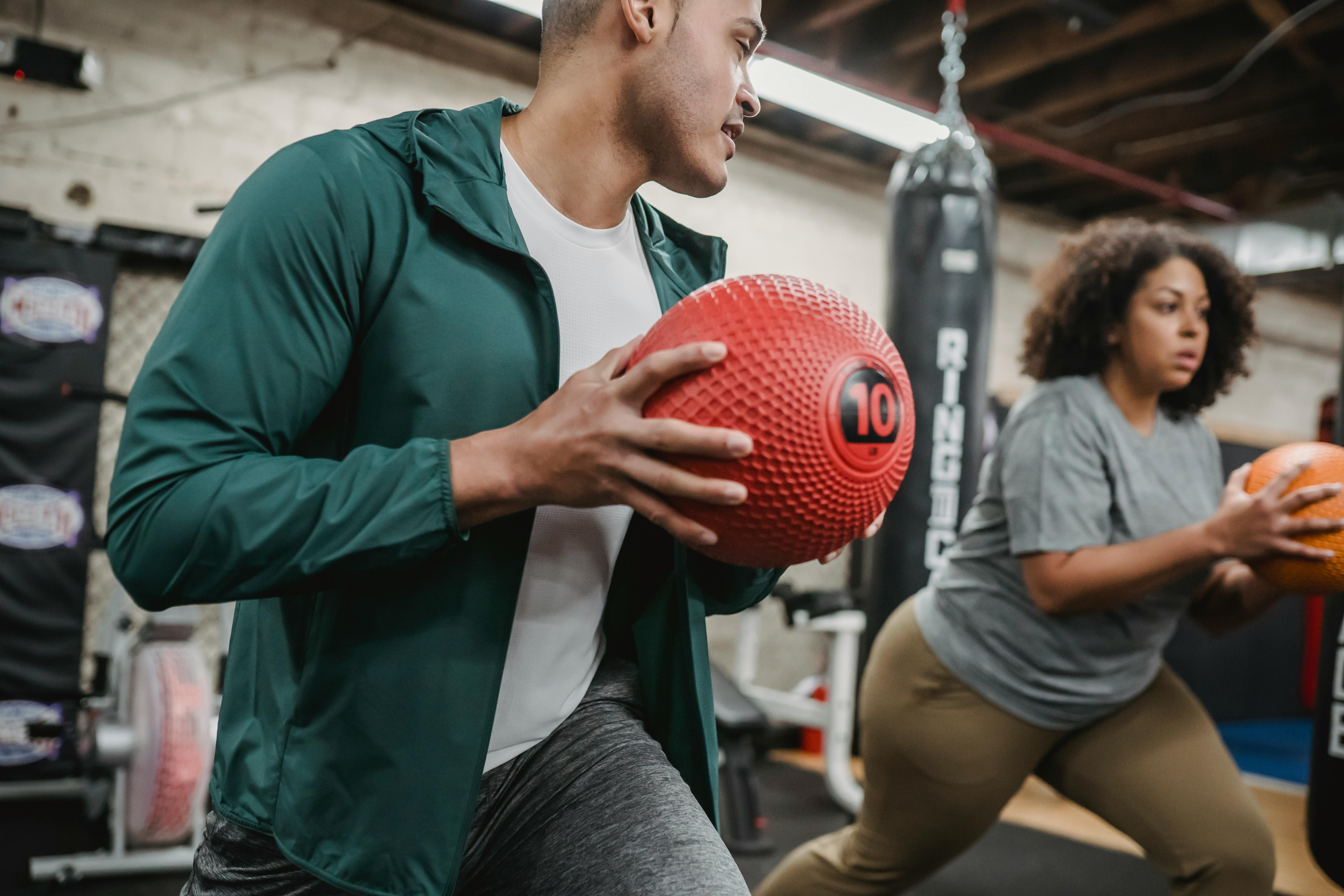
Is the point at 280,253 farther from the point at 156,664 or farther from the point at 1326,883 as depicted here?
the point at 1326,883

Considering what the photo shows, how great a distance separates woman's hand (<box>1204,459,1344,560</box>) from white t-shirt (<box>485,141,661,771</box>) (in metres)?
1.23

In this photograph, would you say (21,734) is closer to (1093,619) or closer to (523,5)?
(523,5)

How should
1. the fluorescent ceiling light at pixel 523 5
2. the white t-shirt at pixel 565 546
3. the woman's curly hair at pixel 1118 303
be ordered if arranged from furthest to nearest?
the fluorescent ceiling light at pixel 523 5
the woman's curly hair at pixel 1118 303
the white t-shirt at pixel 565 546

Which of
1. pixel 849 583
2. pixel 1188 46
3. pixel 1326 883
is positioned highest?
pixel 1188 46

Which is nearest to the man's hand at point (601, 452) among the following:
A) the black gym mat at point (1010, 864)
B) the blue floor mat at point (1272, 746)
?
the black gym mat at point (1010, 864)

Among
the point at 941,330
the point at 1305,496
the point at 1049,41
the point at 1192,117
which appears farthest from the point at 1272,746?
the point at 1305,496

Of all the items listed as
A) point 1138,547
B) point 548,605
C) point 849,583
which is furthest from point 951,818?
point 849,583

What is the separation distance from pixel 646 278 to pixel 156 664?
8.94ft

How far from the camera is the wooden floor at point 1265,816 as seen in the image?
360 centimetres

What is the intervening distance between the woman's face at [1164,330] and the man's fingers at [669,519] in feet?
5.22

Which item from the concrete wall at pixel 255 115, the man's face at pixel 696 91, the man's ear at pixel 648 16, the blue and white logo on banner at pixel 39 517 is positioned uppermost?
the concrete wall at pixel 255 115

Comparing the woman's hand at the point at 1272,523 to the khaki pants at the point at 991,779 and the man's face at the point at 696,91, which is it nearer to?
the khaki pants at the point at 991,779

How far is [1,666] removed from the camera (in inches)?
150

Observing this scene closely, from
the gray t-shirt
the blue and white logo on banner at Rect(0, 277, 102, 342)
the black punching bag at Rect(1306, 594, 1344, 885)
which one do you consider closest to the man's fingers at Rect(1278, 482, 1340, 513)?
the gray t-shirt
